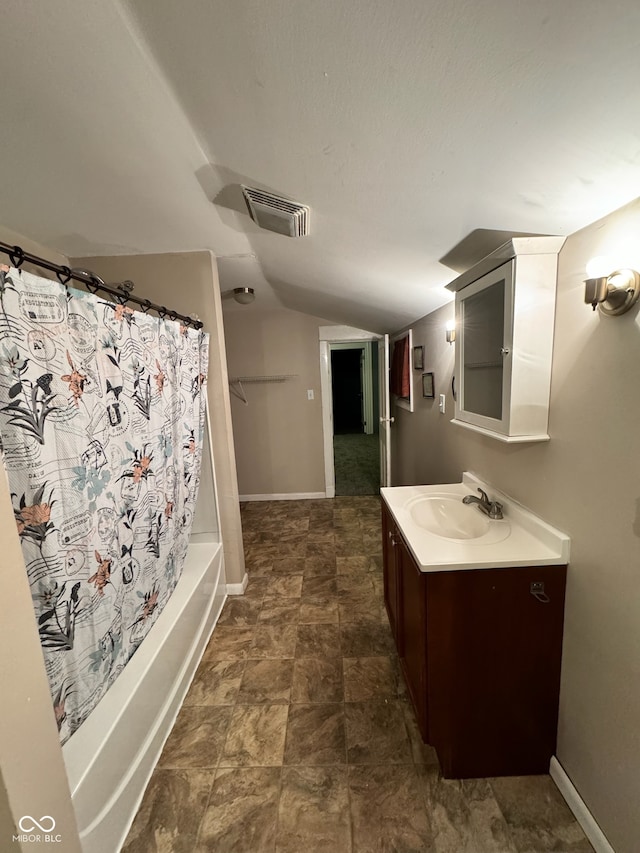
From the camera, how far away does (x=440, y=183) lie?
37.0 inches

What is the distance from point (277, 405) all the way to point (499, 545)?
9.90 ft

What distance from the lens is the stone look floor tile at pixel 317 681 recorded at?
5.10ft

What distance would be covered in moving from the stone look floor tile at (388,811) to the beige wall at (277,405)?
2.88 metres

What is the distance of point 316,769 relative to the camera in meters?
1.27

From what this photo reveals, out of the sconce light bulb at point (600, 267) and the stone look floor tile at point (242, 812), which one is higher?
the sconce light bulb at point (600, 267)

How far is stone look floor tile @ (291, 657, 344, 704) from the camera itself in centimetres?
155

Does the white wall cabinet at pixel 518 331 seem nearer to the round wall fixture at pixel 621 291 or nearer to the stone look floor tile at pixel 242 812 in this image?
the round wall fixture at pixel 621 291

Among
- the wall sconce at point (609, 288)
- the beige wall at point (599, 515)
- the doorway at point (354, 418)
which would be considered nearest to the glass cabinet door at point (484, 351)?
the beige wall at point (599, 515)

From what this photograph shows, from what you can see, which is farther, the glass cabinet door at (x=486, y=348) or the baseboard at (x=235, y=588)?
the baseboard at (x=235, y=588)

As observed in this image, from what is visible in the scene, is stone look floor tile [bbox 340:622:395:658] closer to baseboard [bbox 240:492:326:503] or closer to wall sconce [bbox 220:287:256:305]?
baseboard [bbox 240:492:326:503]

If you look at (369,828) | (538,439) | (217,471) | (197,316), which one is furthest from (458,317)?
(369,828)

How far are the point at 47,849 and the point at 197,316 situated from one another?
2.09 meters

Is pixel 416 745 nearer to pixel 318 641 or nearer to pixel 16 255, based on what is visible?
pixel 318 641

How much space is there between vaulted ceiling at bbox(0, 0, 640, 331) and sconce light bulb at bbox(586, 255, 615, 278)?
0.13 m
